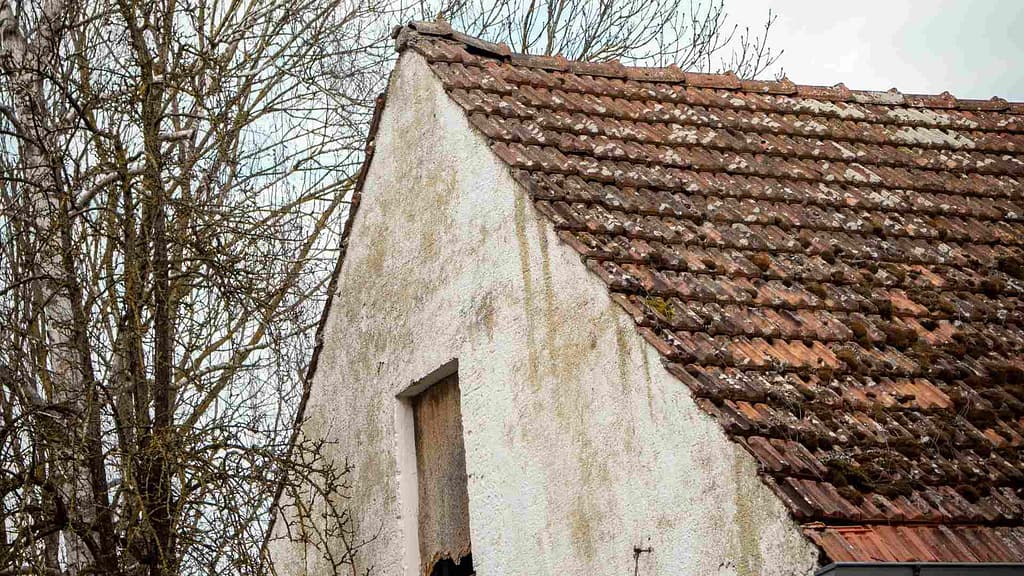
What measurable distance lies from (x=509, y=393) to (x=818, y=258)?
1.74 metres

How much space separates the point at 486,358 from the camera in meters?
7.80

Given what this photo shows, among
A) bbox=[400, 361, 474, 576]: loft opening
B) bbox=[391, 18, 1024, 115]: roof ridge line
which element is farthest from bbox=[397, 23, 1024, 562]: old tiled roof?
bbox=[400, 361, 474, 576]: loft opening

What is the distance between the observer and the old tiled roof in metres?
5.42

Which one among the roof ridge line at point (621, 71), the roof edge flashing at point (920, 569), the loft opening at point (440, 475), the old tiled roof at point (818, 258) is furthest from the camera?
the roof ridge line at point (621, 71)

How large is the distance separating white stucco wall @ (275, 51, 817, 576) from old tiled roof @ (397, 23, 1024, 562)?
18 centimetres

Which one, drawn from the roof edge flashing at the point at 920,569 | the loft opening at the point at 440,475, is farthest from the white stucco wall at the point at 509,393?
the roof edge flashing at the point at 920,569

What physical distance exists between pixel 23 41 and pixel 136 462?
14.7 ft

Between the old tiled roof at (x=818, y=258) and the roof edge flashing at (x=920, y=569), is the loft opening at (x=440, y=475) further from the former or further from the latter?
the roof edge flashing at (x=920, y=569)

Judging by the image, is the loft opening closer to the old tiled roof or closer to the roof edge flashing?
the old tiled roof

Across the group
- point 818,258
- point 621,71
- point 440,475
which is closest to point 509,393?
point 440,475

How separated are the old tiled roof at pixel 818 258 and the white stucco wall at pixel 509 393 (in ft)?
0.60

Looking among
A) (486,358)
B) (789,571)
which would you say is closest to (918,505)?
(789,571)

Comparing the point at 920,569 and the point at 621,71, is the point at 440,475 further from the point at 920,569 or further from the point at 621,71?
the point at 920,569

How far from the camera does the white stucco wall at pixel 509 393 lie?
19.1 feet
